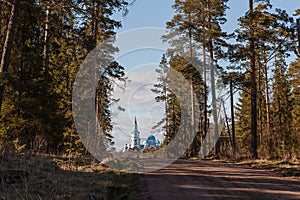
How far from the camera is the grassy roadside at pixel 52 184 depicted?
6.43 metres

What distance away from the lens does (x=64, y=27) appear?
12.5 metres

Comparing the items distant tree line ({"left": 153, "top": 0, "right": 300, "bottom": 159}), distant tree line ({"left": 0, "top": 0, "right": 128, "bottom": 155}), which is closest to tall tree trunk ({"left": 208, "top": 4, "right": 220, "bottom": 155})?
distant tree line ({"left": 153, "top": 0, "right": 300, "bottom": 159})

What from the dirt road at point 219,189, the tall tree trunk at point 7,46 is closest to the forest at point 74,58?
the tall tree trunk at point 7,46

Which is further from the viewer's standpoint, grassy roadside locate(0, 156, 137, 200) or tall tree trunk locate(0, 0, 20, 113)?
tall tree trunk locate(0, 0, 20, 113)

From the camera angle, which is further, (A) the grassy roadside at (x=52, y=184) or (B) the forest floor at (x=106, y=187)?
(B) the forest floor at (x=106, y=187)

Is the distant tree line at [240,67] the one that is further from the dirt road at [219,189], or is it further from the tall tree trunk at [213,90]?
the dirt road at [219,189]

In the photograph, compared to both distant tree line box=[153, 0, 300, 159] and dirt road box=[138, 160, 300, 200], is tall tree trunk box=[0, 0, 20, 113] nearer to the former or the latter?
dirt road box=[138, 160, 300, 200]

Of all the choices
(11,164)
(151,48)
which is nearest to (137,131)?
(151,48)

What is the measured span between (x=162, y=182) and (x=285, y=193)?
3.70 metres

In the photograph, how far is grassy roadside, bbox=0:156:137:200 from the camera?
643cm

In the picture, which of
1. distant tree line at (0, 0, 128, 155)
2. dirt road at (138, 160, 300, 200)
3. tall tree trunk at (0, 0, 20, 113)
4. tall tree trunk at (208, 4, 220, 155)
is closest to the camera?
dirt road at (138, 160, 300, 200)

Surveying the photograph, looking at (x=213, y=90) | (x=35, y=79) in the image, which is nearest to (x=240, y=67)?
(x=213, y=90)

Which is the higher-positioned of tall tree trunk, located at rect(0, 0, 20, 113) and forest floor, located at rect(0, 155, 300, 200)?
tall tree trunk, located at rect(0, 0, 20, 113)

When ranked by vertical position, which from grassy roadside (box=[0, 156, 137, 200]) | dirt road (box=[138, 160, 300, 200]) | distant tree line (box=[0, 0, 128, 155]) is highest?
distant tree line (box=[0, 0, 128, 155])
